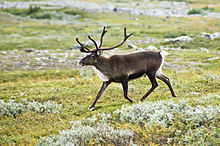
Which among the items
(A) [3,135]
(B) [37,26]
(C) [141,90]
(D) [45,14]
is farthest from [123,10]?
(A) [3,135]

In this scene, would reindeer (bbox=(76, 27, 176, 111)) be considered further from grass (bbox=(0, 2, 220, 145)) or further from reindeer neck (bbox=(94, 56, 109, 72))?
grass (bbox=(0, 2, 220, 145))

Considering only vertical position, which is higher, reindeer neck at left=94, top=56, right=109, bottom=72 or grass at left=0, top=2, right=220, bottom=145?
reindeer neck at left=94, top=56, right=109, bottom=72

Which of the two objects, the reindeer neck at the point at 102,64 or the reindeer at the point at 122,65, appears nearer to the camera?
the reindeer at the point at 122,65

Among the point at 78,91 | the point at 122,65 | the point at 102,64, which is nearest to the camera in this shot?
the point at 122,65

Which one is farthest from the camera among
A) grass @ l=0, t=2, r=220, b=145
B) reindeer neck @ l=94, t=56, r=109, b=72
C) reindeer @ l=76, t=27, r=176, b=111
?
reindeer neck @ l=94, t=56, r=109, b=72

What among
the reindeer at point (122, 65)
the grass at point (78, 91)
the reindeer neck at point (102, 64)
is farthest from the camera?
Answer: the reindeer neck at point (102, 64)

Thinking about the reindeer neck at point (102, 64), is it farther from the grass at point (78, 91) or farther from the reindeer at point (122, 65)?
the grass at point (78, 91)

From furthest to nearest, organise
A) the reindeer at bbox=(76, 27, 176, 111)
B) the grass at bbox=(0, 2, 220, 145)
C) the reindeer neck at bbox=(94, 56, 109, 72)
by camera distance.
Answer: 1. the reindeer neck at bbox=(94, 56, 109, 72)
2. the reindeer at bbox=(76, 27, 176, 111)
3. the grass at bbox=(0, 2, 220, 145)

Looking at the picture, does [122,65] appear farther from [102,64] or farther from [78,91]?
[78,91]

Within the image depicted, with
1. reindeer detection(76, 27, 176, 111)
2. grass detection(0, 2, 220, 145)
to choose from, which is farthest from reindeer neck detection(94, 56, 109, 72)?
grass detection(0, 2, 220, 145)

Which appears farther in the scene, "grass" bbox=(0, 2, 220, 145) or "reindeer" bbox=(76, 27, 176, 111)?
"reindeer" bbox=(76, 27, 176, 111)

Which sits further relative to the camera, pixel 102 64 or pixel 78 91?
pixel 78 91

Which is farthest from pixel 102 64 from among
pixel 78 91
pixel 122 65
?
pixel 78 91

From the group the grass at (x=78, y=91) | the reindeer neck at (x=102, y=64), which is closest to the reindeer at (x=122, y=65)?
the reindeer neck at (x=102, y=64)
